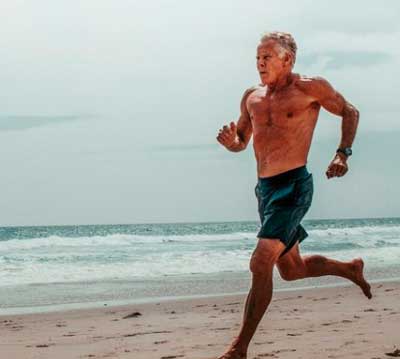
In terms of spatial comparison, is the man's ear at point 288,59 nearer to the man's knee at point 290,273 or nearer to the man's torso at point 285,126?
the man's torso at point 285,126

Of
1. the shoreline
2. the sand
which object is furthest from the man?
the shoreline

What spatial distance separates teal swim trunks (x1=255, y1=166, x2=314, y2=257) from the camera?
462 centimetres

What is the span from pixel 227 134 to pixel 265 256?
0.80m

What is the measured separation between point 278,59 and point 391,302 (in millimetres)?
4752

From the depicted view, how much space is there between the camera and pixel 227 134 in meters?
4.85

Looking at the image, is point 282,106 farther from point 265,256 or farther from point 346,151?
point 265,256

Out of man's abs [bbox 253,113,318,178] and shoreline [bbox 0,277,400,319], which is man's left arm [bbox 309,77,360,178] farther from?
shoreline [bbox 0,277,400,319]

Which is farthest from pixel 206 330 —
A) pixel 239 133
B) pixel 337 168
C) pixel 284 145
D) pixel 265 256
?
pixel 337 168

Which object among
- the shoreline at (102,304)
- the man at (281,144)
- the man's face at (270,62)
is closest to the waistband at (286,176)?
the man at (281,144)

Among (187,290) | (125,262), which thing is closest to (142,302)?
(187,290)

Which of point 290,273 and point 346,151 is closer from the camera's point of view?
point 346,151

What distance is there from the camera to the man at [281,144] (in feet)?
15.0

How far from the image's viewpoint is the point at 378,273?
48.1 ft

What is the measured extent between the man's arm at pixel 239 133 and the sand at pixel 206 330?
4.57 feet
